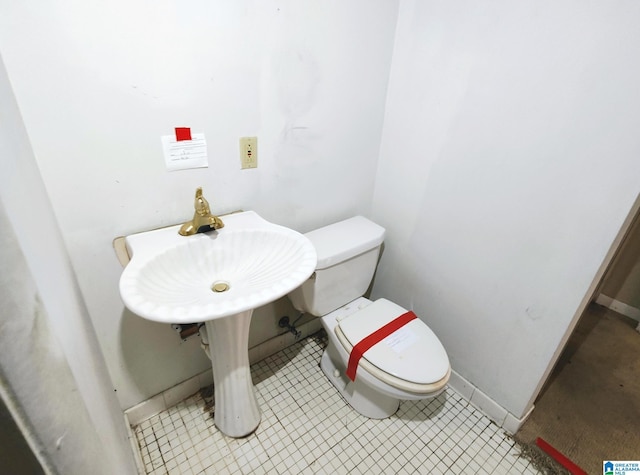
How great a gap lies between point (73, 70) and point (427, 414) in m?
1.70

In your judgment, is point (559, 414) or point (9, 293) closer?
point (9, 293)

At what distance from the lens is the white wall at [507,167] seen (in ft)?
2.80

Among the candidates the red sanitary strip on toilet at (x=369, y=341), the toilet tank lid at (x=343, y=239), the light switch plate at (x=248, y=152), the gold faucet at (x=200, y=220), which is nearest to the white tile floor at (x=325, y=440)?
the red sanitary strip on toilet at (x=369, y=341)

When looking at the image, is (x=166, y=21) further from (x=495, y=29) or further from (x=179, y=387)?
(x=179, y=387)

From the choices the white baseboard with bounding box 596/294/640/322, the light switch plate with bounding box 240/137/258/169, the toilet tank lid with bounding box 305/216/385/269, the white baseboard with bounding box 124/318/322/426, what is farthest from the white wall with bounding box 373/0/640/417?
the white baseboard with bounding box 596/294/640/322

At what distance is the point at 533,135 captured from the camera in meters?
0.99

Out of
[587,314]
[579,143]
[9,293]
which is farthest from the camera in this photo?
[587,314]

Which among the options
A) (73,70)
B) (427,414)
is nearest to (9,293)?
(73,70)

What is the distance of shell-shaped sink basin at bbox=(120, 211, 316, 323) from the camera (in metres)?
0.73

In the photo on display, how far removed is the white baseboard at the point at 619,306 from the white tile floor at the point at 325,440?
1368 millimetres

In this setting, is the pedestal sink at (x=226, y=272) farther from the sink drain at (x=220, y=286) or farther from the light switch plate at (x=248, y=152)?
the light switch plate at (x=248, y=152)

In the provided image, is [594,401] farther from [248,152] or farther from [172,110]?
[172,110]

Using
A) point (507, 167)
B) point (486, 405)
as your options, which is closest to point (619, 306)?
point (486, 405)

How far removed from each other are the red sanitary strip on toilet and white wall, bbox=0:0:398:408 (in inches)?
20.6
